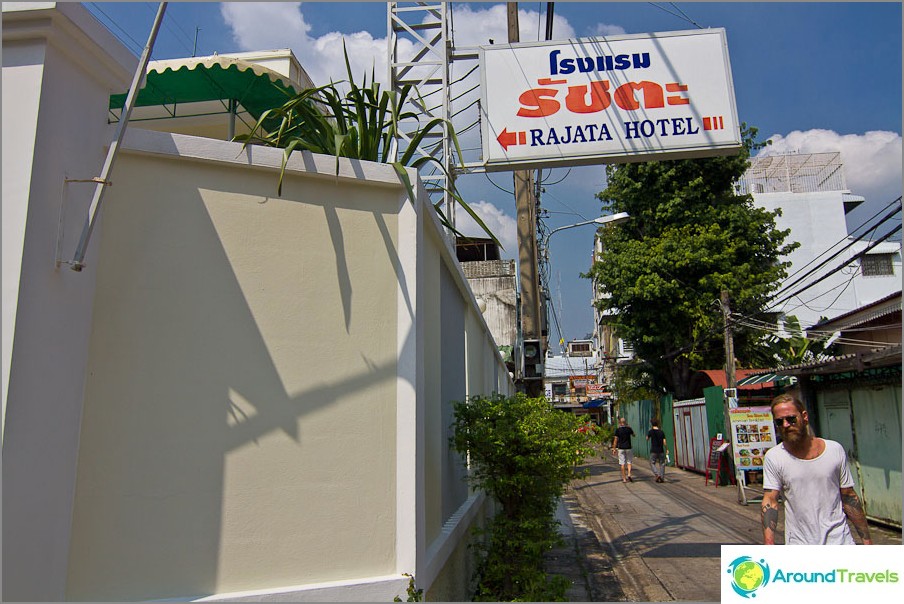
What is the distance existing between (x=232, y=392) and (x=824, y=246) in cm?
3404

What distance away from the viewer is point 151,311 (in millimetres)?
3631

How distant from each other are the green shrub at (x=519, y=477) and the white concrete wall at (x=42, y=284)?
10.6ft

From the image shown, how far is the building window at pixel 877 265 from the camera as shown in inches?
1206

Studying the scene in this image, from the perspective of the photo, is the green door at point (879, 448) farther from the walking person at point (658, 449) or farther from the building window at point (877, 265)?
the building window at point (877, 265)

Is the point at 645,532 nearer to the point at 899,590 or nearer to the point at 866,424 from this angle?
the point at 866,424

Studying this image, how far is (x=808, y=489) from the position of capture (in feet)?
12.6

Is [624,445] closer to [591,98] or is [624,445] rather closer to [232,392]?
[591,98]

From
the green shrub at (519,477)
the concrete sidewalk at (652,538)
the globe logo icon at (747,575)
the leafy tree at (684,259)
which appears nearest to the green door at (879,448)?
the concrete sidewalk at (652,538)

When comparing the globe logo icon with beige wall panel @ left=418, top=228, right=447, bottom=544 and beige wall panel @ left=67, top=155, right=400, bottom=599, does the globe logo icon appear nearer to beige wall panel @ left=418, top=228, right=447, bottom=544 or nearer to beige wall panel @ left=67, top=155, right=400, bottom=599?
beige wall panel @ left=67, top=155, right=400, bottom=599

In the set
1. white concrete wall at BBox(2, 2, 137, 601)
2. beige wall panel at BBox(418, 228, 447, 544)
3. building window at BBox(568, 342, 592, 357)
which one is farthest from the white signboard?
building window at BBox(568, 342, 592, 357)

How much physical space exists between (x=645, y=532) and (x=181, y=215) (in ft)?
30.7

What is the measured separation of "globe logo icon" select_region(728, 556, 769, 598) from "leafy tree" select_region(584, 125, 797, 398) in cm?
1808

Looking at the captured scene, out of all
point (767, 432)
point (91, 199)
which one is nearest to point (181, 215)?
point (91, 199)

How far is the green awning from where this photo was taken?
21.9 ft
